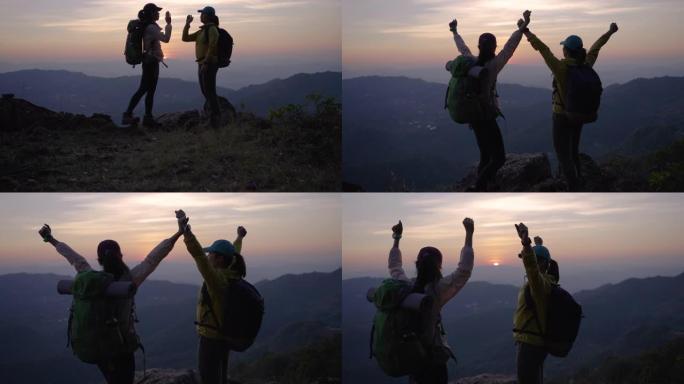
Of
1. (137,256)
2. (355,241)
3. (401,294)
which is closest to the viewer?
(401,294)

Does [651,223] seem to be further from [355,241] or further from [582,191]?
[355,241]

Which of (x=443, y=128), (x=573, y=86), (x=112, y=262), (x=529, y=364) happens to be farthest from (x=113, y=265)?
(x=443, y=128)

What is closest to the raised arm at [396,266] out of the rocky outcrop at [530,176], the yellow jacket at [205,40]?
the rocky outcrop at [530,176]

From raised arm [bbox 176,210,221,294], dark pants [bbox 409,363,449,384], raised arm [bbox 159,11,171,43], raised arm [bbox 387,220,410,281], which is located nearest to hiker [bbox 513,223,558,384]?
dark pants [bbox 409,363,449,384]

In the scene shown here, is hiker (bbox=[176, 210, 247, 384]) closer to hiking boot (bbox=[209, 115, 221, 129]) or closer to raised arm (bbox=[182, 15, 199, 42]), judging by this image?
raised arm (bbox=[182, 15, 199, 42])

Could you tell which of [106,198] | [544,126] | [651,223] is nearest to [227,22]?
[106,198]

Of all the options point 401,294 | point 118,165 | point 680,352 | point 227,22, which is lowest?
point 680,352

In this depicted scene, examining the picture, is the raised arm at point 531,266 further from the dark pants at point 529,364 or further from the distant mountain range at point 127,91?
the distant mountain range at point 127,91
